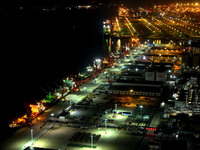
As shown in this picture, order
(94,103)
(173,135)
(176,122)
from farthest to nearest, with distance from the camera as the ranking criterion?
(94,103), (176,122), (173,135)

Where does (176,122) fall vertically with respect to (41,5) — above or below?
below

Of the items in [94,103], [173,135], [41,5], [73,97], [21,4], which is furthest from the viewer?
[41,5]

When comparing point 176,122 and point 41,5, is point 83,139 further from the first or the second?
point 41,5

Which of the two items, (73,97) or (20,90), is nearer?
(73,97)

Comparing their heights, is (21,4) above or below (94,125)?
above

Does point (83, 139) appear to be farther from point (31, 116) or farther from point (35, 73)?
point (35, 73)

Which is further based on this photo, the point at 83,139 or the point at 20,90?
the point at 20,90

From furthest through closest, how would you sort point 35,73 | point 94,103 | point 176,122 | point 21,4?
1. point 21,4
2. point 35,73
3. point 94,103
4. point 176,122

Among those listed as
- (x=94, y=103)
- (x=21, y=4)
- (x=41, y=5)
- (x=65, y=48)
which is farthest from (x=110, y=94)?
(x=41, y=5)

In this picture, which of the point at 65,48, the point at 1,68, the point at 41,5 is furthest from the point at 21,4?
the point at 1,68
